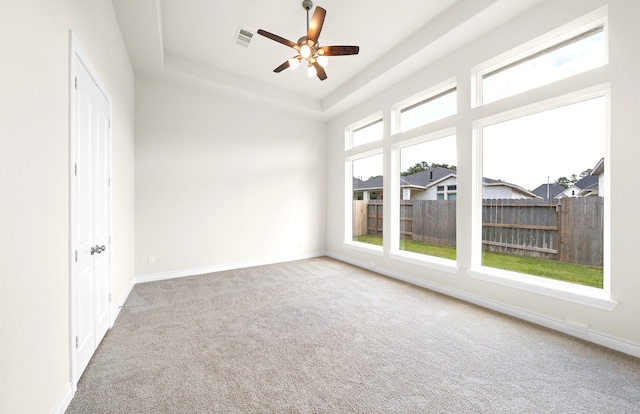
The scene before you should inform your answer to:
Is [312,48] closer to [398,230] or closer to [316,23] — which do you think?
[316,23]

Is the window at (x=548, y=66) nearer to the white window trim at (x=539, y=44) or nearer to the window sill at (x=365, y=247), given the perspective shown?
the white window trim at (x=539, y=44)

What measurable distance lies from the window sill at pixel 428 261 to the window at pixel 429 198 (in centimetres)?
8

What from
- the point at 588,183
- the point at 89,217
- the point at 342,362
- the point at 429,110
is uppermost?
the point at 429,110

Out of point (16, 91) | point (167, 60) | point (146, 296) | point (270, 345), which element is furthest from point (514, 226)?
point (167, 60)

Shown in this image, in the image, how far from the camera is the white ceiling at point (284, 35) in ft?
9.68

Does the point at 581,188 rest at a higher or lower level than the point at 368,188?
lower

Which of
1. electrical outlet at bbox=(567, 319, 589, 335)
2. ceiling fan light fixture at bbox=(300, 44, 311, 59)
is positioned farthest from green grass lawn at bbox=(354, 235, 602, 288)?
ceiling fan light fixture at bbox=(300, 44, 311, 59)

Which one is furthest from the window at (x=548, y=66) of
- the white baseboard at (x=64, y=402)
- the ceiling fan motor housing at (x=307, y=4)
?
the white baseboard at (x=64, y=402)

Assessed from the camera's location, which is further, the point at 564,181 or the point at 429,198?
the point at 429,198

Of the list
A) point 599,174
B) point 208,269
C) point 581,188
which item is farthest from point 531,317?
point 208,269

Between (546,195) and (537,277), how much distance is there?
3.06 ft

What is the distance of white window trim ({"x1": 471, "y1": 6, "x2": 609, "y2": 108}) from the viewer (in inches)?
93.4

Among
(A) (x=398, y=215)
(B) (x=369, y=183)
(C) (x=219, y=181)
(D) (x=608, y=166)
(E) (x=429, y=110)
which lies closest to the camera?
(D) (x=608, y=166)

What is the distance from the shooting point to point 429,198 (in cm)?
414
